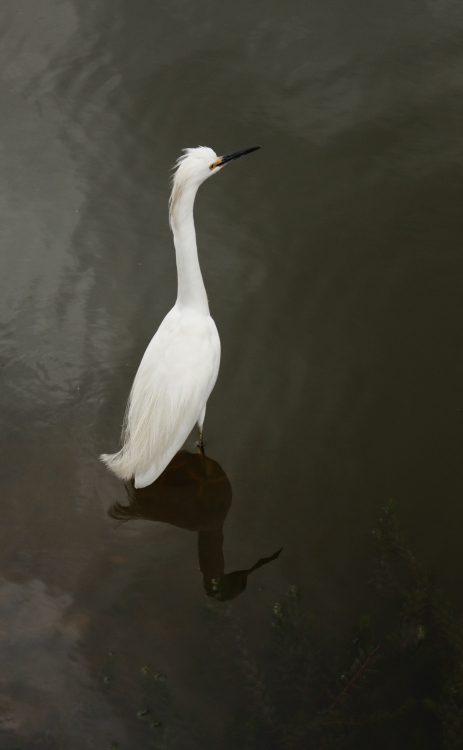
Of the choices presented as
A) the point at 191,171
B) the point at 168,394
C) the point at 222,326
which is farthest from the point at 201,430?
the point at 191,171

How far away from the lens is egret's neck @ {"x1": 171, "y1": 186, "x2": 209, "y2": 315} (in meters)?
2.26

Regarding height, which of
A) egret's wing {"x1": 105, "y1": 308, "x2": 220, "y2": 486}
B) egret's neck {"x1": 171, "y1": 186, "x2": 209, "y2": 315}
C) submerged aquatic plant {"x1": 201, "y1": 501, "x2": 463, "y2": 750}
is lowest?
submerged aquatic plant {"x1": 201, "y1": 501, "x2": 463, "y2": 750}

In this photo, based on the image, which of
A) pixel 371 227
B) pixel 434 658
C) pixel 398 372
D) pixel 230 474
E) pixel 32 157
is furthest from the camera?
pixel 32 157

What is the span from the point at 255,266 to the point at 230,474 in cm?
116

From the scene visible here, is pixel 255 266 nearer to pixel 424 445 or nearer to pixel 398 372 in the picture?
pixel 398 372

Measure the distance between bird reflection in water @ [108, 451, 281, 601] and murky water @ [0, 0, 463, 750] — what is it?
1 centimetres

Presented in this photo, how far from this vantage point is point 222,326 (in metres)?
3.06

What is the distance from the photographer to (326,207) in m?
3.46

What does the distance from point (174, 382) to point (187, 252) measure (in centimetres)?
49

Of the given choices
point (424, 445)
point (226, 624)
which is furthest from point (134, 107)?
point (226, 624)

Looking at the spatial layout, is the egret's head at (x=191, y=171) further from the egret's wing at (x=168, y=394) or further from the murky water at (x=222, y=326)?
the murky water at (x=222, y=326)

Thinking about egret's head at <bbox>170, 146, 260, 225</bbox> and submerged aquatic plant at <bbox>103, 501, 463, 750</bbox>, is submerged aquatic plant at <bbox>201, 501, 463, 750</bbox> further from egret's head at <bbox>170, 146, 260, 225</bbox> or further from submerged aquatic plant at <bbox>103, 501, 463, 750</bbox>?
egret's head at <bbox>170, 146, 260, 225</bbox>

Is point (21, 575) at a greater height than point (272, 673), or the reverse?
point (21, 575)

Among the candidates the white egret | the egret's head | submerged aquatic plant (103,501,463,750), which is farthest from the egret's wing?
submerged aquatic plant (103,501,463,750)
